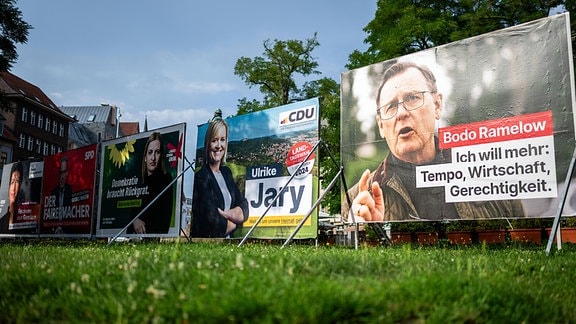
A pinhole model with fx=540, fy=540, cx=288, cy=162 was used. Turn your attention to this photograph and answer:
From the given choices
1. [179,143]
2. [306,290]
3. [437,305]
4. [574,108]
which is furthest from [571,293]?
[179,143]

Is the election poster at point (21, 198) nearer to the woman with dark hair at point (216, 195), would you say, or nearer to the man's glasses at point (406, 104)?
the woman with dark hair at point (216, 195)

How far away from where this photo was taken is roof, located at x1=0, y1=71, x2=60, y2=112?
61.8 metres

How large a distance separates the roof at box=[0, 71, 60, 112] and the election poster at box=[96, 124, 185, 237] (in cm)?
4582

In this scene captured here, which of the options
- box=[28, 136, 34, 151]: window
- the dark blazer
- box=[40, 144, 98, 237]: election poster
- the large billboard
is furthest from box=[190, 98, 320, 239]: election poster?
box=[28, 136, 34, 151]: window

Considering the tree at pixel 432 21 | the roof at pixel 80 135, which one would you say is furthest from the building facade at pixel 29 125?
the tree at pixel 432 21

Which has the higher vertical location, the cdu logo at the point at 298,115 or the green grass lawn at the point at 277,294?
the cdu logo at the point at 298,115

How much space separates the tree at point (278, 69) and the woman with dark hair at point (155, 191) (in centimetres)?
1923

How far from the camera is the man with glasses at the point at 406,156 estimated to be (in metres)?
9.52

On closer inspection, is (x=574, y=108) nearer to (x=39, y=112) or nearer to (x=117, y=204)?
(x=117, y=204)

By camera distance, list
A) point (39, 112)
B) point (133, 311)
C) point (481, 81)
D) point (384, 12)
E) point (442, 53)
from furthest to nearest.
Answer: point (39, 112) → point (384, 12) → point (442, 53) → point (481, 81) → point (133, 311)

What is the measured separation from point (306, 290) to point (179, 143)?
12578 millimetres

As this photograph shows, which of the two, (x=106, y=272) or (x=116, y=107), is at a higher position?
(x=116, y=107)

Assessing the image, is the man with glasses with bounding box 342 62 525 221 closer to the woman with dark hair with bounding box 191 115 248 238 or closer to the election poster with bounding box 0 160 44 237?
the woman with dark hair with bounding box 191 115 248 238

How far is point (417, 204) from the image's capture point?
32.0ft
